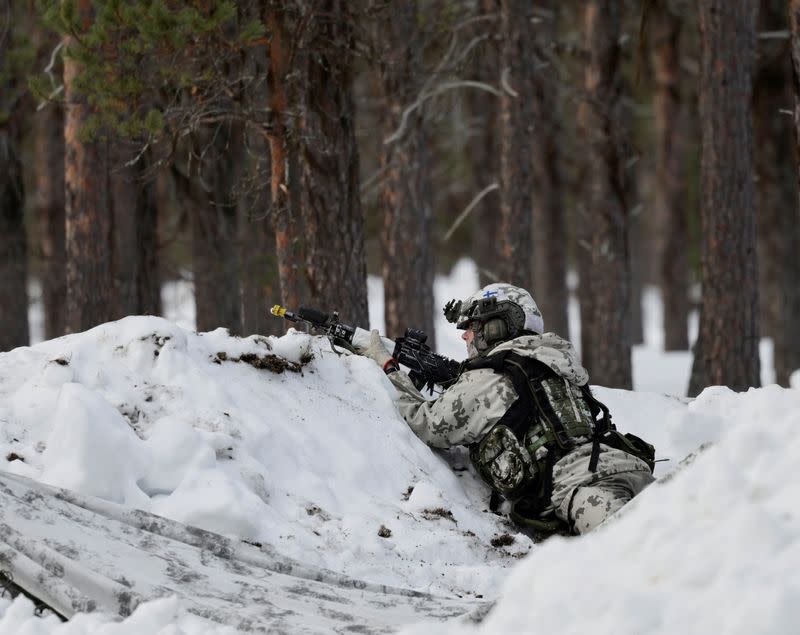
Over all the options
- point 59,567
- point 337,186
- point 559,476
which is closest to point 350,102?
point 337,186

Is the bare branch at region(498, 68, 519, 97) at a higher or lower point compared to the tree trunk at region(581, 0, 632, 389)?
higher

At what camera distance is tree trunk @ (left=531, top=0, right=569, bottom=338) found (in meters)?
17.7

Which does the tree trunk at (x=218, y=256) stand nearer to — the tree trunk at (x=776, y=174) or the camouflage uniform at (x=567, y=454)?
the camouflage uniform at (x=567, y=454)

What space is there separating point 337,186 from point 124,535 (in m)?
4.02

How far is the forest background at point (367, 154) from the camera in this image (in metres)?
8.16

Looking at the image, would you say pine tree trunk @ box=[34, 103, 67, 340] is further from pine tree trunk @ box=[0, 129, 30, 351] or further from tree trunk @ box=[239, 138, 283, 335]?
tree trunk @ box=[239, 138, 283, 335]

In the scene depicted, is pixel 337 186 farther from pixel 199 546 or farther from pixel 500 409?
pixel 199 546

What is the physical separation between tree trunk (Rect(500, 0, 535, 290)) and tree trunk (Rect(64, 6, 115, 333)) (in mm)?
4308

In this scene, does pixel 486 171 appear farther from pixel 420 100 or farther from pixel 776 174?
pixel 420 100

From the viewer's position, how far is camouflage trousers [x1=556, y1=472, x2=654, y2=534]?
5.43 metres

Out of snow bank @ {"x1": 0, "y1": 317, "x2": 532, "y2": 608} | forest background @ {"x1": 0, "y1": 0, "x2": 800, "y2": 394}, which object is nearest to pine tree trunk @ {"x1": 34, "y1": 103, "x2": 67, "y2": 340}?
forest background @ {"x1": 0, "y1": 0, "x2": 800, "y2": 394}

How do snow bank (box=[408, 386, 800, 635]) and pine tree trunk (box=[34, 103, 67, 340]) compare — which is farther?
pine tree trunk (box=[34, 103, 67, 340])

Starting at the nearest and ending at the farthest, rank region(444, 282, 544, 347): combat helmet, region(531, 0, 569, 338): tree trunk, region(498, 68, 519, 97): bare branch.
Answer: region(444, 282, 544, 347): combat helmet → region(498, 68, 519, 97): bare branch → region(531, 0, 569, 338): tree trunk

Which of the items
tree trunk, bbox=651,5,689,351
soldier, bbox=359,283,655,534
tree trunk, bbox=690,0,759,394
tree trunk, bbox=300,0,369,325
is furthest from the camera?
tree trunk, bbox=651,5,689,351
